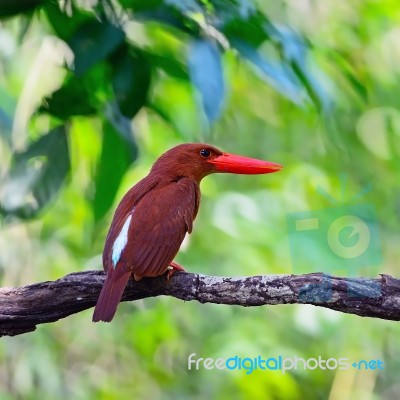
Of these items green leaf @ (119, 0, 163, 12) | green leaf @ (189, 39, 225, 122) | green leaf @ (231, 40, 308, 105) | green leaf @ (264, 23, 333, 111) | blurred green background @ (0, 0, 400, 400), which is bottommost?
blurred green background @ (0, 0, 400, 400)

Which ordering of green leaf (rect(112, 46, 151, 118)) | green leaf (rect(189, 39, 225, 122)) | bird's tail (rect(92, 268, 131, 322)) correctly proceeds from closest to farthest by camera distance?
bird's tail (rect(92, 268, 131, 322)) < green leaf (rect(189, 39, 225, 122)) < green leaf (rect(112, 46, 151, 118))

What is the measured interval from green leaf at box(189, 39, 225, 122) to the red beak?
70 mm

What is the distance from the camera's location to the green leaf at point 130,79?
0.95m

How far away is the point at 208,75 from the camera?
898 mm

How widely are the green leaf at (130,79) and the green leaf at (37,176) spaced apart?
80 millimetres

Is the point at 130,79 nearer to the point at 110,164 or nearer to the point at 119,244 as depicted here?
the point at 110,164

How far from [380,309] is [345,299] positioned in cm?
4

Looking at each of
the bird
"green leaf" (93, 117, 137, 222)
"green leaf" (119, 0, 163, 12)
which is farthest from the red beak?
"green leaf" (119, 0, 163, 12)

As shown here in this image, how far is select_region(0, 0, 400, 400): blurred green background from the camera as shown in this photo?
0.94 meters

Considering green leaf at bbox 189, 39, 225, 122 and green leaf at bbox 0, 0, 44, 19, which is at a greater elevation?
green leaf at bbox 0, 0, 44, 19

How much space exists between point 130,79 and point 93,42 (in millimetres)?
62

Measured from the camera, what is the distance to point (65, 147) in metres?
0.92

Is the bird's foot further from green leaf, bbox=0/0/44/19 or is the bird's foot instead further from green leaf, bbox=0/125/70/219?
green leaf, bbox=0/0/44/19

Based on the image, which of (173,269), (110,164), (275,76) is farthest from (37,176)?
(275,76)
